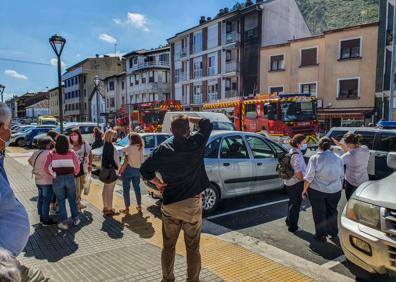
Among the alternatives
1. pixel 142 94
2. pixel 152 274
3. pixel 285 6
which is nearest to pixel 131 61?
pixel 142 94

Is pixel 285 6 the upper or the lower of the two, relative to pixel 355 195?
upper

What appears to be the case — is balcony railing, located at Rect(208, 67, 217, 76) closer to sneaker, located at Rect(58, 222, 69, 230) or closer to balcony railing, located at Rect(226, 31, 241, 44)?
balcony railing, located at Rect(226, 31, 241, 44)

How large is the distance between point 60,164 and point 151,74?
43.0 meters

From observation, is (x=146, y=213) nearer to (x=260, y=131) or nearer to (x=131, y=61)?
(x=260, y=131)

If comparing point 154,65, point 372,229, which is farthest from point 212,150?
point 154,65

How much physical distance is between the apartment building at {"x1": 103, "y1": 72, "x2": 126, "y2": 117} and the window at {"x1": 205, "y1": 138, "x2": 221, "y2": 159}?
155 ft

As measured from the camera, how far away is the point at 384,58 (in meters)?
23.9

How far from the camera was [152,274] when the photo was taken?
3.94m

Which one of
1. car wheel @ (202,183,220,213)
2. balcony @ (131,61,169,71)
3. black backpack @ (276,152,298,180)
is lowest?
car wheel @ (202,183,220,213)

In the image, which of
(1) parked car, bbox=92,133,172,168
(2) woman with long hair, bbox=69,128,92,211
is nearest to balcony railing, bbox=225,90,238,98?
(1) parked car, bbox=92,133,172,168

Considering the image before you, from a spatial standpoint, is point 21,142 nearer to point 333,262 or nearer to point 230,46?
point 230,46

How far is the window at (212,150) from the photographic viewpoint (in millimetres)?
6824

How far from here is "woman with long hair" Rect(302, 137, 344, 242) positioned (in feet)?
17.0

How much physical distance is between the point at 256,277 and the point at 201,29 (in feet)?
126
